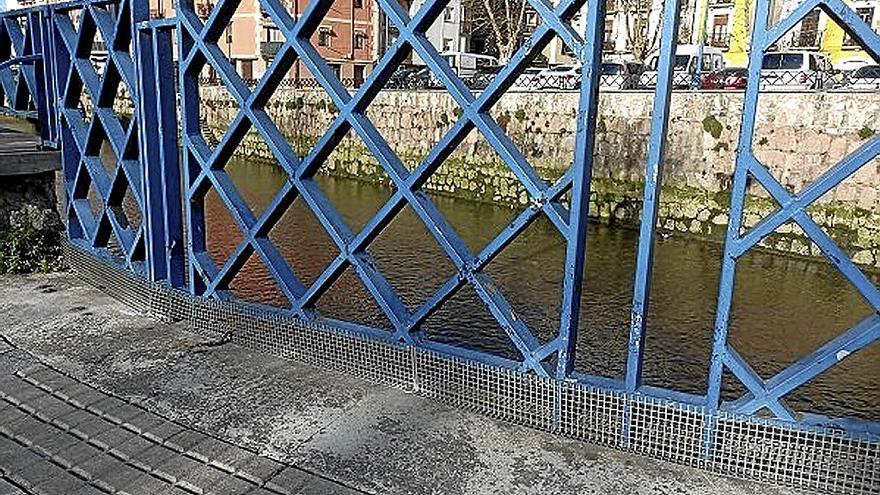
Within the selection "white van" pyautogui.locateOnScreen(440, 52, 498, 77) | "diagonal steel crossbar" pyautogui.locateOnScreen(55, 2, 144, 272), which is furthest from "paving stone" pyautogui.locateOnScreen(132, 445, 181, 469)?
"white van" pyautogui.locateOnScreen(440, 52, 498, 77)

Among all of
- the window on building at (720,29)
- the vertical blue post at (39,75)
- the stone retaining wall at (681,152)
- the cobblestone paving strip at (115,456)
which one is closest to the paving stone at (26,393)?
the cobblestone paving strip at (115,456)

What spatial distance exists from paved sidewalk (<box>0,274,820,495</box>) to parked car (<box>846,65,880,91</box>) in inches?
418

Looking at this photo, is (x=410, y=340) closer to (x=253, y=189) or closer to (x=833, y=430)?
(x=833, y=430)

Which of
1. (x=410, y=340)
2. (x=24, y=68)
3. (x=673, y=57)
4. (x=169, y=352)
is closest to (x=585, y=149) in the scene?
(x=673, y=57)

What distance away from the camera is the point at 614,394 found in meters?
2.84

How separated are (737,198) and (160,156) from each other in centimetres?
276

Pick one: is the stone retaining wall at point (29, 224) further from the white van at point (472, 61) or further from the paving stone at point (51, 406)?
the white van at point (472, 61)

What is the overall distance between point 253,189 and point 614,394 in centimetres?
1351

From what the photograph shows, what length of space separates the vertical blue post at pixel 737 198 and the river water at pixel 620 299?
10.1 ft

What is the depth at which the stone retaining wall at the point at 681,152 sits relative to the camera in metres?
10.6

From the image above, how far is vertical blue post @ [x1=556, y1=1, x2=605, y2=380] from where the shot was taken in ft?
8.45

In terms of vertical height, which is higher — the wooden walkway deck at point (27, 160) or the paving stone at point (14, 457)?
the wooden walkway deck at point (27, 160)

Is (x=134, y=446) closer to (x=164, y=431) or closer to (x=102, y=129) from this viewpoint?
(x=164, y=431)

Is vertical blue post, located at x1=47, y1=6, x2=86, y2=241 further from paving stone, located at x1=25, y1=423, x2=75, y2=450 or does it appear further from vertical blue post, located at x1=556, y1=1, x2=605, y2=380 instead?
vertical blue post, located at x1=556, y1=1, x2=605, y2=380
